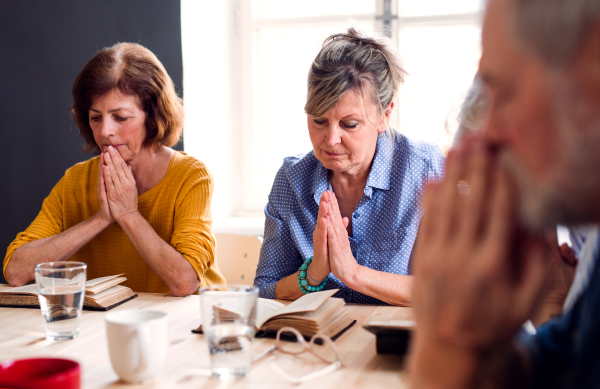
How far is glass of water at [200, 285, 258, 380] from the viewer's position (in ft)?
2.76

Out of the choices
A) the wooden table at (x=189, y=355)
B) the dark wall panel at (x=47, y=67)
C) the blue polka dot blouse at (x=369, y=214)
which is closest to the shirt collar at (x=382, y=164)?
the blue polka dot blouse at (x=369, y=214)

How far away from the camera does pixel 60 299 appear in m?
1.04

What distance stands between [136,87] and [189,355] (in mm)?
1201

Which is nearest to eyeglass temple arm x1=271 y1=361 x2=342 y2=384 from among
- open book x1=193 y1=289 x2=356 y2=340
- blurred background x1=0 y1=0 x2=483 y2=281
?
open book x1=193 y1=289 x2=356 y2=340

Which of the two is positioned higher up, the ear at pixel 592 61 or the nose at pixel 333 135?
the ear at pixel 592 61

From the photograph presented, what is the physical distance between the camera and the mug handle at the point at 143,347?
2.68ft

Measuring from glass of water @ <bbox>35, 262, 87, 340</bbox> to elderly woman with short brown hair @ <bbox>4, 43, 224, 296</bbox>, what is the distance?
19.3 inches

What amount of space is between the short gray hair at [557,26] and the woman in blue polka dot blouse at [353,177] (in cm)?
107

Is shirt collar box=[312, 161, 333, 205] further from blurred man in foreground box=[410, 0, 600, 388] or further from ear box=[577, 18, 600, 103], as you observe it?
ear box=[577, 18, 600, 103]

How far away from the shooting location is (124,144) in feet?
6.12

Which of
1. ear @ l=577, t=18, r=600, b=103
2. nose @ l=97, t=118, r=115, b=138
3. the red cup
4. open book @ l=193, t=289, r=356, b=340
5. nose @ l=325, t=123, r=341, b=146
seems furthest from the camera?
nose @ l=97, t=118, r=115, b=138

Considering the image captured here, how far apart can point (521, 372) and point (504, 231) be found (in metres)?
0.17

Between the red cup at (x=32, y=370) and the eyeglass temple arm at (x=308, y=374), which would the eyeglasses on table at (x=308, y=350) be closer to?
the eyeglass temple arm at (x=308, y=374)

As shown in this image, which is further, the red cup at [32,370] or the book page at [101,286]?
the book page at [101,286]
